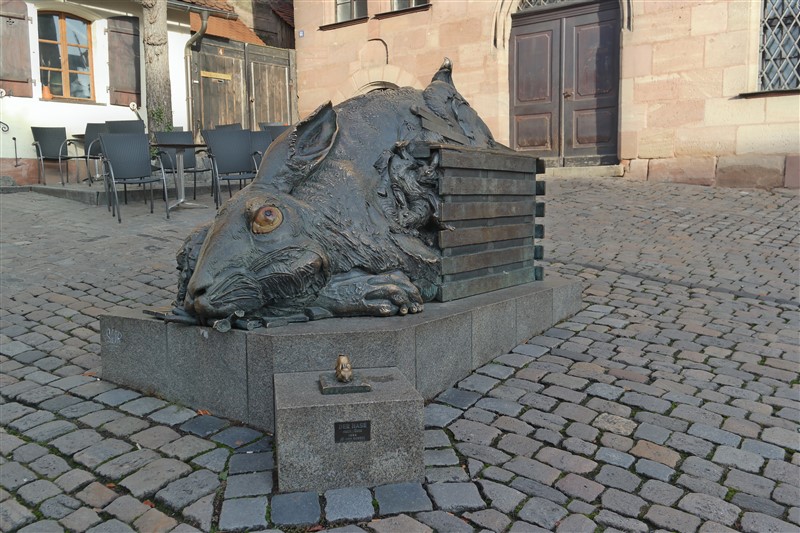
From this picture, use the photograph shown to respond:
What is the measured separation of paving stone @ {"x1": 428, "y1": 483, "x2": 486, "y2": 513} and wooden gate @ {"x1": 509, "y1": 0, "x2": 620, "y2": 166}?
10842 millimetres

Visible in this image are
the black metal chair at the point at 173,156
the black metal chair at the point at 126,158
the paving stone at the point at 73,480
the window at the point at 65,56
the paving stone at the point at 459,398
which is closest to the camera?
the paving stone at the point at 73,480

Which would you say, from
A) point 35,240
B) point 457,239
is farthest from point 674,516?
point 35,240

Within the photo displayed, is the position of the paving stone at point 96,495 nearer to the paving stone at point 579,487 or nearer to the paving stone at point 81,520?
the paving stone at point 81,520

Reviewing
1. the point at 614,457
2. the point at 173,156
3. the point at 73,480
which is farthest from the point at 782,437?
the point at 173,156

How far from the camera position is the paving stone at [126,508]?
8.09 ft

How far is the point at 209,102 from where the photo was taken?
16.0 metres

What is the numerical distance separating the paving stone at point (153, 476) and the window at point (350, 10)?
14410mm

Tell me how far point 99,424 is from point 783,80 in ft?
35.7

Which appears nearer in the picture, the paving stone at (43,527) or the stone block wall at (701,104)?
the paving stone at (43,527)

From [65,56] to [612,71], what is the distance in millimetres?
10247

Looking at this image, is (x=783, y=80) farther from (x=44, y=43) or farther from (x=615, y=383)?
(x=44, y=43)

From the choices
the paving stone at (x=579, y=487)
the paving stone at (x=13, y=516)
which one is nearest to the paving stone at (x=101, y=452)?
the paving stone at (x=13, y=516)

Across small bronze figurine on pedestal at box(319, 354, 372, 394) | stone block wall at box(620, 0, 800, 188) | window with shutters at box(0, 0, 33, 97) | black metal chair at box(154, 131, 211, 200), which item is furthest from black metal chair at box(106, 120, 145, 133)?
small bronze figurine on pedestal at box(319, 354, 372, 394)

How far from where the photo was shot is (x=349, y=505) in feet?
8.22
